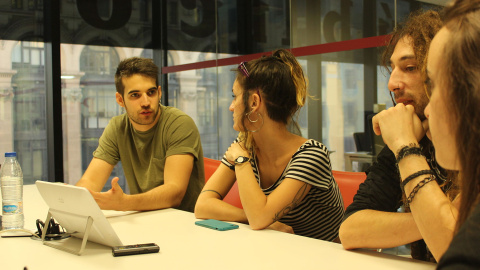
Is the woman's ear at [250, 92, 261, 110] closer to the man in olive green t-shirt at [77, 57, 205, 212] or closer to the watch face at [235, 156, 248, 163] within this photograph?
the watch face at [235, 156, 248, 163]

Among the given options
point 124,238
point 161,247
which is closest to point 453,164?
point 161,247

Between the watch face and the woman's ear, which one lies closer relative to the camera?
the watch face

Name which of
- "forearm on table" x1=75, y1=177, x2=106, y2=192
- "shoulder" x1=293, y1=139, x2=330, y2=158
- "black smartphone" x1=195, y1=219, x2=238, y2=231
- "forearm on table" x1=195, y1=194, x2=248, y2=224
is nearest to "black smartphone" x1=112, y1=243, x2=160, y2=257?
"black smartphone" x1=195, y1=219, x2=238, y2=231

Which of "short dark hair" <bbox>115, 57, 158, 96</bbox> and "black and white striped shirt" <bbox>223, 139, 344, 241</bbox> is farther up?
"short dark hair" <bbox>115, 57, 158, 96</bbox>

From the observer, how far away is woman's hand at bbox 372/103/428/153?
4.40ft

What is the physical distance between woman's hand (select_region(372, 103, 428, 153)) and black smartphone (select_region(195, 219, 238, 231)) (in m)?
0.66

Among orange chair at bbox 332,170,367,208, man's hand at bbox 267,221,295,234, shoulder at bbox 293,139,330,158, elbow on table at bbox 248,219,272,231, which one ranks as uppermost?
shoulder at bbox 293,139,330,158

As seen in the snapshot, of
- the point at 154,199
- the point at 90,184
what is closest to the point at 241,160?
the point at 154,199

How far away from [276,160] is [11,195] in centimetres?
106

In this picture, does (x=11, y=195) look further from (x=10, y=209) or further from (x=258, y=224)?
(x=258, y=224)

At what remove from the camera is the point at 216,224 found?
181cm

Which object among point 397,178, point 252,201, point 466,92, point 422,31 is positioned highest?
point 422,31

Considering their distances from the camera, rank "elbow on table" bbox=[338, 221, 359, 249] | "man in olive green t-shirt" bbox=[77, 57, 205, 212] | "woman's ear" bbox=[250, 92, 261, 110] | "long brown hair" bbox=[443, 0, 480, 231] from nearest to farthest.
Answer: "long brown hair" bbox=[443, 0, 480, 231] → "elbow on table" bbox=[338, 221, 359, 249] → "woman's ear" bbox=[250, 92, 261, 110] → "man in olive green t-shirt" bbox=[77, 57, 205, 212]

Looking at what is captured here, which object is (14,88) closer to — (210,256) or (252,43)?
(252,43)
